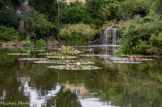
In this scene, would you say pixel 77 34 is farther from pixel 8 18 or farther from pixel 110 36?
pixel 8 18

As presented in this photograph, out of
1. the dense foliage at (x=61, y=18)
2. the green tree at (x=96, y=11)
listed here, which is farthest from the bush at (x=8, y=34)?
the green tree at (x=96, y=11)

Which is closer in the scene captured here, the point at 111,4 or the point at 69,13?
the point at 69,13

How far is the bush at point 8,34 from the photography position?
48122 mm

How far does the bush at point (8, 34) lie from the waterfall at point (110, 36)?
1285 centimetres

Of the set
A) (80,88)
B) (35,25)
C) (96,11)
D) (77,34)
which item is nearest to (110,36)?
(77,34)

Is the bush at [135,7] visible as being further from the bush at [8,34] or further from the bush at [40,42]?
the bush at [8,34]

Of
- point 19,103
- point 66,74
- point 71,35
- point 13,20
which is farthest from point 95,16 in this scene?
point 19,103

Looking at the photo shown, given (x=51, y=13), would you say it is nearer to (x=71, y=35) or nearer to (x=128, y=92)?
(x=71, y=35)

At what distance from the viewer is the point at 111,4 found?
68.2 m

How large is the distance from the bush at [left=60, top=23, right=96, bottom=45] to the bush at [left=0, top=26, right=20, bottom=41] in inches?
291

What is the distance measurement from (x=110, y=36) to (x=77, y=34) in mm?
6028

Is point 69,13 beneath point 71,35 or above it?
above

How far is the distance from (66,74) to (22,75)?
1.75 metres

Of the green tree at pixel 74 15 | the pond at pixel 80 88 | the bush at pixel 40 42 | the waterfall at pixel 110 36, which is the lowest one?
the pond at pixel 80 88
